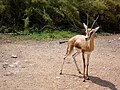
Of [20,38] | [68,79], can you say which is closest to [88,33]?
[68,79]

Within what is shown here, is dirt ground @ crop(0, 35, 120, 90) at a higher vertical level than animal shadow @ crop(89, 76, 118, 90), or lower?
higher

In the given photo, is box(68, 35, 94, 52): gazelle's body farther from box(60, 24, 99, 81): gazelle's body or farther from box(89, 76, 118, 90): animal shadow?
box(89, 76, 118, 90): animal shadow

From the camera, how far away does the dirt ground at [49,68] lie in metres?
6.79

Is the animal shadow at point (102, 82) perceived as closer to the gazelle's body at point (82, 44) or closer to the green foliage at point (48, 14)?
the gazelle's body at point (82, 44)

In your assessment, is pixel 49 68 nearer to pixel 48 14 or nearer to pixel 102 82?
pixel 102 82

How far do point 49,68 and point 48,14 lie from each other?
247 inches

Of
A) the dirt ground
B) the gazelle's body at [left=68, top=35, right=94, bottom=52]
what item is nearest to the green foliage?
the dirt ground

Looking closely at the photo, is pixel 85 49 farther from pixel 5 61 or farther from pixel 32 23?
pixel 32 23

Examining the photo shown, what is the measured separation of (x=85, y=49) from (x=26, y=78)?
1410mm

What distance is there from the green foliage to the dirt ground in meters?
2.38

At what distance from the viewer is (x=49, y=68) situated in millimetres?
7988

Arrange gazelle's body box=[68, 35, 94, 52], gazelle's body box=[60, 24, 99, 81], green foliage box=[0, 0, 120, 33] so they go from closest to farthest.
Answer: gazelle's body box=[60, 24, 99, 81]
gazelle's body box=[68, 35, 94, 52]
green foliage box=[0, 0, 120, 33]

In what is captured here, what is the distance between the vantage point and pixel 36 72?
300 inches

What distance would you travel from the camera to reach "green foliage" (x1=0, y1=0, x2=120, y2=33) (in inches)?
534
